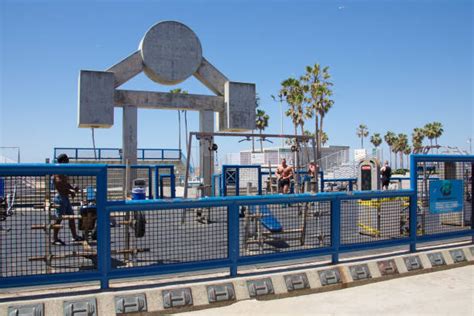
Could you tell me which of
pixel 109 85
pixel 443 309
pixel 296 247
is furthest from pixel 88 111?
pixel 443 309

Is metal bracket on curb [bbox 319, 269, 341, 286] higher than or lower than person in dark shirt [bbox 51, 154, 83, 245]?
lower

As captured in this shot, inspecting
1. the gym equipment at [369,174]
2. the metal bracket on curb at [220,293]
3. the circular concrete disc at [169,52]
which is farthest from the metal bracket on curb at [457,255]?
the circular concrete disc at [169,52]

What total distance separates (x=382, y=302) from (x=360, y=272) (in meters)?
0.89

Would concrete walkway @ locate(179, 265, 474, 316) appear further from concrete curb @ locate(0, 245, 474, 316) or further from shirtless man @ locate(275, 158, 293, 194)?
shirtless man @ locate(275, 158, 293, 194)

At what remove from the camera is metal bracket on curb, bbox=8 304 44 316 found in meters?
4.64

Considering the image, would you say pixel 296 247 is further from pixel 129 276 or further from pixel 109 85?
pixel 109 85

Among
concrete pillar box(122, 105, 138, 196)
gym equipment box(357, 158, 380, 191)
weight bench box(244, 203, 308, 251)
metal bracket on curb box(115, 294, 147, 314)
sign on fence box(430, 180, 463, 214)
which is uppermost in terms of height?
concrete pillar box(122, 105, 138, 196)

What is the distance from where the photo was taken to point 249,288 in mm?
5676

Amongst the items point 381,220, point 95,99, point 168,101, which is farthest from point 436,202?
point 95,99

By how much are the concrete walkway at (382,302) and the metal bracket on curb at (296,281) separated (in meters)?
0.15

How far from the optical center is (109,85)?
1717 cm

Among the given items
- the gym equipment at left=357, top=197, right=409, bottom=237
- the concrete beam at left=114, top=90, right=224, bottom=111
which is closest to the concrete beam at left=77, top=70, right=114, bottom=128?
the concrete beam at left=114, top=90, right=224, bottom=111

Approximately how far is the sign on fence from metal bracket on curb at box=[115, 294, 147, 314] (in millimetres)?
5221

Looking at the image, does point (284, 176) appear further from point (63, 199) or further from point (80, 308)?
point (80, 308)
